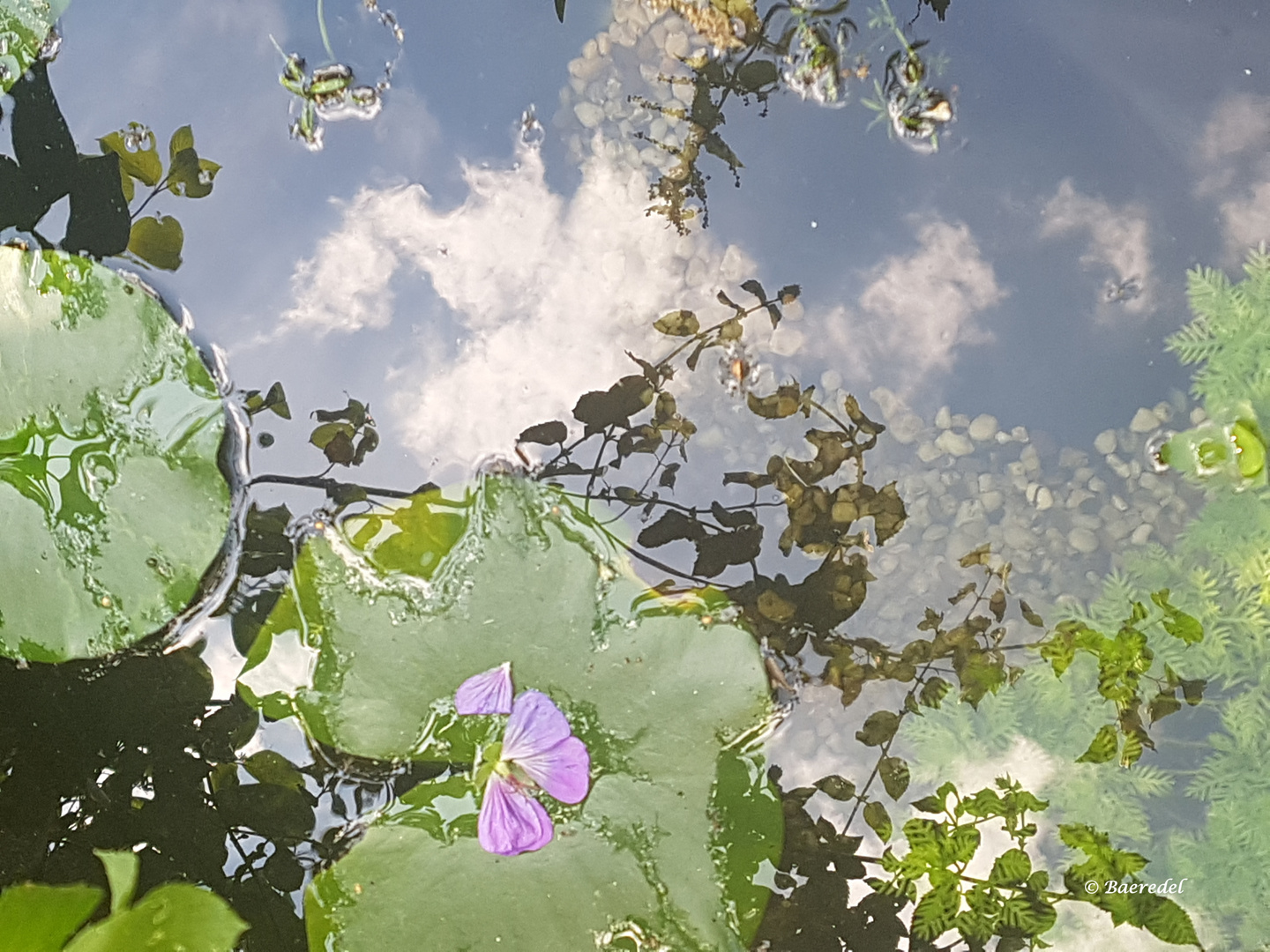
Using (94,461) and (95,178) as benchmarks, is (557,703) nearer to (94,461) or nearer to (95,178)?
(94,461)

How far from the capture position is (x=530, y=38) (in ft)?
4.21

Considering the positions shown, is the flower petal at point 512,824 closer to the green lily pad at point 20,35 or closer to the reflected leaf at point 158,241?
the reflected leaf at point 158,241

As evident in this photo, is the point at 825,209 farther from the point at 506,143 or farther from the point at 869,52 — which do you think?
the point at 506,143

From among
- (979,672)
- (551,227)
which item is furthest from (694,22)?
(979,672)

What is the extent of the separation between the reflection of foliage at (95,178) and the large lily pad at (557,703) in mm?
555

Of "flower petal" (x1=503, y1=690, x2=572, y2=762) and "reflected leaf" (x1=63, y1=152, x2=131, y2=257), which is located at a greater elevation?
"reflected leaf" (x1=63, y1=152, x2=131, y2=257)

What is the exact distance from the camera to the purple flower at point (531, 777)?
116cm

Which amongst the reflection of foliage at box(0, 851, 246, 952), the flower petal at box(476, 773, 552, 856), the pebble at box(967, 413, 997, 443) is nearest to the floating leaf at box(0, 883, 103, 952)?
the reflection of foliage at box(0, 851, 246, 952)

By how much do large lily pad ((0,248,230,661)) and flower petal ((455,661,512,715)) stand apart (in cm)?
41

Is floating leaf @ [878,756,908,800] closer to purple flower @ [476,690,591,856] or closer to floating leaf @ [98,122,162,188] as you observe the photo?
purple flower @ [476,690,591,856]

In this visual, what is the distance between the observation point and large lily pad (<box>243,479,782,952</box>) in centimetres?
116

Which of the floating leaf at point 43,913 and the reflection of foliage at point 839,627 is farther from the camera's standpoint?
the reflection of foliage at point 839,627

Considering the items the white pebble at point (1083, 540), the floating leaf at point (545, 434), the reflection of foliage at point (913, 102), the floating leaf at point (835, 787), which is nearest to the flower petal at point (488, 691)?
the floating leaf at point (545, 434)

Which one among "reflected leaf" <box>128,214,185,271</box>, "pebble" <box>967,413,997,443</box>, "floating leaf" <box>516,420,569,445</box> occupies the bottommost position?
"floating leaf" <box>516,420,569,445</box>
